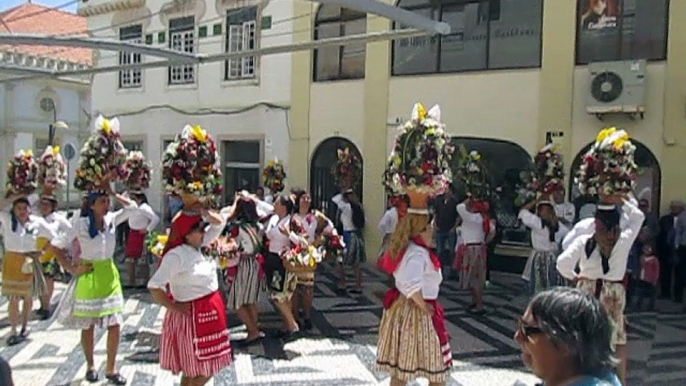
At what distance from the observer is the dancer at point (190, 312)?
4500 millimetres

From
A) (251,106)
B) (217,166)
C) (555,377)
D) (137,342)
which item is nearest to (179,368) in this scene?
(217,166)

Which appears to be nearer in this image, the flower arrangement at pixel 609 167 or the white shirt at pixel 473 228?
the flower arrangement at pixel 609 167

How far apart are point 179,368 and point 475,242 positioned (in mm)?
5112

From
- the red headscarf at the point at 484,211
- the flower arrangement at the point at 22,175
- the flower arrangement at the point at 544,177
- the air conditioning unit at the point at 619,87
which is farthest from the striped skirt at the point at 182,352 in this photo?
the air conditioning unit at the point at 619,87

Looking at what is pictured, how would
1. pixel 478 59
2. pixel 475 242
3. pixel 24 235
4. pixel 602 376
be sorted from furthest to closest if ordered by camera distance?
1. pixel 478 59
2. pixel 475 242
3. pixel 24 235
4. pixel 602 376

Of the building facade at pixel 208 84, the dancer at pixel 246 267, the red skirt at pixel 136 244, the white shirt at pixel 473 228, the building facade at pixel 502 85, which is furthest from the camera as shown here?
the building facade at pixel 208 84

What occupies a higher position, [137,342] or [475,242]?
[475,242]

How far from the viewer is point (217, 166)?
494 cm

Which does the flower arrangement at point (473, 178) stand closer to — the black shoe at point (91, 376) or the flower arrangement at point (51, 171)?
the flower arrangement at point (51, 171)

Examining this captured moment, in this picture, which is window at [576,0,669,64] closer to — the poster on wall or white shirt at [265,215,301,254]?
the poster on wall

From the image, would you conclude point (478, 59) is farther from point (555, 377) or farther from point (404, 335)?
point (555, 377)

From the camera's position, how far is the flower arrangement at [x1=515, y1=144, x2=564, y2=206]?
7.98 metres

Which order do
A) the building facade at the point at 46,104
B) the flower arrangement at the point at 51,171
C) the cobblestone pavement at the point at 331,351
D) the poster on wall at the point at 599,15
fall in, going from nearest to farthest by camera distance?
1. the cobblestone pavement at the point at 331,351
2. the flower arrangement at the point at 51,171
3. the poster on wall at the point at 599,15
4. the building facade at the point at 46,104

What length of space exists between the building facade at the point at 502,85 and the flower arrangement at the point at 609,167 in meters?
5.11
